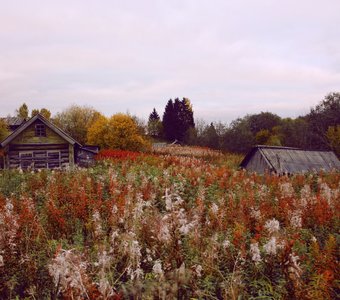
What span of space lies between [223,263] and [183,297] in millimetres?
1622

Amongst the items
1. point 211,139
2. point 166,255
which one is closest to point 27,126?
point 166,255

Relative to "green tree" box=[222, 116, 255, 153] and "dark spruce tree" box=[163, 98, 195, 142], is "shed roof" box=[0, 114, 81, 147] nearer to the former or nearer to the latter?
"green tree" box=[222, 116, 255, 153]

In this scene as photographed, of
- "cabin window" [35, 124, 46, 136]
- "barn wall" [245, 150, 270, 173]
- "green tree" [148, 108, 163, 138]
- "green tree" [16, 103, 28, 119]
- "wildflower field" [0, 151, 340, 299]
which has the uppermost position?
"green tree" [16, 103, 28, 119]

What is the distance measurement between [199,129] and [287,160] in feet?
126

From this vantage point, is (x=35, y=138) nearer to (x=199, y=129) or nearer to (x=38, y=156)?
(x=38, y=156)

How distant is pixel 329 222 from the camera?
888 cm

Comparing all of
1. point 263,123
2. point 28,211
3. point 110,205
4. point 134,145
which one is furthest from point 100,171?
point 263,123

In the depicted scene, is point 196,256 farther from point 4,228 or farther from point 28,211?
point 28,211

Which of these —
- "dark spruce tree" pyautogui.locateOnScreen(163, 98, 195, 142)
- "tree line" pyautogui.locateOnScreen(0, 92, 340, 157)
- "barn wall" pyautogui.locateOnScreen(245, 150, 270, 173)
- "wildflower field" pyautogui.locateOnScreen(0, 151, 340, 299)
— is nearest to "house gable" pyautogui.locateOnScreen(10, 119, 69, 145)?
"tree line" pyautogui.locateOnScreen(0, 92, 340, 157)

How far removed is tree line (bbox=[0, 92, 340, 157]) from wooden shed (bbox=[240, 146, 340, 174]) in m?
16.1

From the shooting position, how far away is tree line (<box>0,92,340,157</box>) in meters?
37.3

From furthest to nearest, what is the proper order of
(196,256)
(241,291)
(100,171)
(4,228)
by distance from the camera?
1. (100,171)
2. (4,228)
3. (196,256)
4. (241,291)

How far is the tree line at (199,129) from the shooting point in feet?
122

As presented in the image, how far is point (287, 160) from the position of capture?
23.7 m
